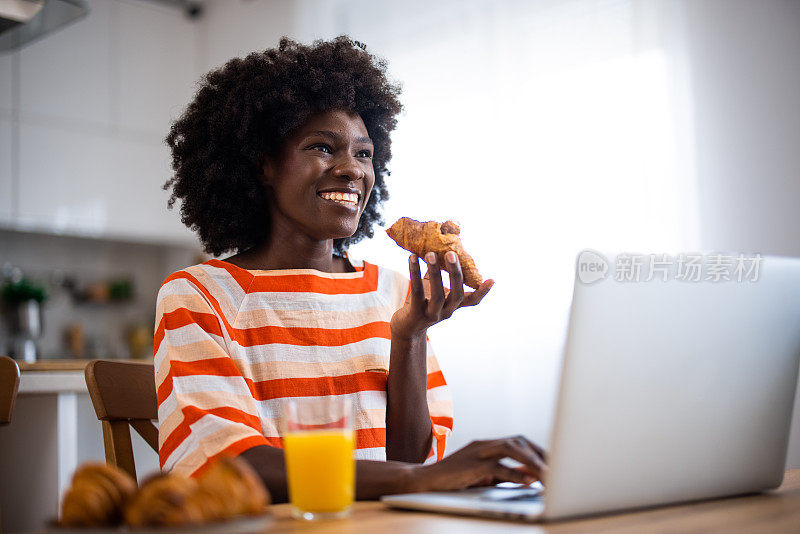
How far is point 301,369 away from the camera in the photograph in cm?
138

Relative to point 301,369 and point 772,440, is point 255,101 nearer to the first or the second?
point 301,369

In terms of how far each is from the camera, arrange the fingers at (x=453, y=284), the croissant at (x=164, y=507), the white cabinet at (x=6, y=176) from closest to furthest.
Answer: the croissant at (x=164, y=507)
the fingers at (x=453, y=284)
the white cabinet at (x=6, y=176)

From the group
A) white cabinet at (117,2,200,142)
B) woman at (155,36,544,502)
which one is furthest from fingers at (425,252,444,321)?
white cabinet at (117,2,200,142)

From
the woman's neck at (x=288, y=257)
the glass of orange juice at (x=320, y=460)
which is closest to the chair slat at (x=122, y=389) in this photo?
the woman's neck at (x=288, y=257)

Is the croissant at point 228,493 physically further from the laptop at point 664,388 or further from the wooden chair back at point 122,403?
the wooden chair back at point 122,403

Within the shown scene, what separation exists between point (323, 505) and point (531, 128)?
8.01 feet

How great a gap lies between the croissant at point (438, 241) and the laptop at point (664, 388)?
41cm

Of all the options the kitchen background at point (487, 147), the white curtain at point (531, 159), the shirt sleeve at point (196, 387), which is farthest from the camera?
the white curtain at point (531, 159)

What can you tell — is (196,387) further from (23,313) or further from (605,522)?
(23,313)

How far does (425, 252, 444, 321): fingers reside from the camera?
1.21 metres

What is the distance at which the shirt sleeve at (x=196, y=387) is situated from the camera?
3.58ft

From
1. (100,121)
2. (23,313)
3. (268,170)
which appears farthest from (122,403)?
(100,121)

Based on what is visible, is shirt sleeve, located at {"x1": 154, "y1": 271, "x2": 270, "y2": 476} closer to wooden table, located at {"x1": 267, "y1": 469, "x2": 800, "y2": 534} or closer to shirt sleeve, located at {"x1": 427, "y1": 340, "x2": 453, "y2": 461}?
wooden table, located at {"x1": 267, "y1": 469, "x2": 800, "y2": 534}

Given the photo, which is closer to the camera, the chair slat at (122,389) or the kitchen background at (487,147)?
the chair slat at (122,389)
